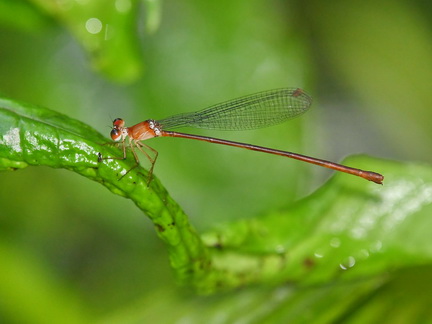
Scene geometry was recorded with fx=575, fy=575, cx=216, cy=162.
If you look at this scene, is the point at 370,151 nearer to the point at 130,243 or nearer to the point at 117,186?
the point at 130,243

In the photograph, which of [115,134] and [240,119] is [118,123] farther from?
[240,119]

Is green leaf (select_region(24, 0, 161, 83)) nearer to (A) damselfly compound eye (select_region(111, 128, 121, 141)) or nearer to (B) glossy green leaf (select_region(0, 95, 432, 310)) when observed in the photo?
(A) damselfly compound eye (select_region(111, 128, 121, 141))

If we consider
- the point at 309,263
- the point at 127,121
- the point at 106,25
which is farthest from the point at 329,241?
the point at 106,25

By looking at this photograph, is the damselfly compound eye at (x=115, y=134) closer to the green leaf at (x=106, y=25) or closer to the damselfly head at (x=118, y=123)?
the damselfly head at (x=118, y=123)

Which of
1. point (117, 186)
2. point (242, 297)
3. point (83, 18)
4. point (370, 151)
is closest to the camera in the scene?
point (117, 186)

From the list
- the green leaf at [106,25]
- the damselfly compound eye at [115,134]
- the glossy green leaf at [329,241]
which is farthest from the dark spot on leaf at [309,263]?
the green leaf at [106,25]

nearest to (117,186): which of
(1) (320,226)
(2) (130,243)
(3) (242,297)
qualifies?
(3) (242,297)

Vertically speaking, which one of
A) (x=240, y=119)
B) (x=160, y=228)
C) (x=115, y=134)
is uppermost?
(x=240, y=119)
